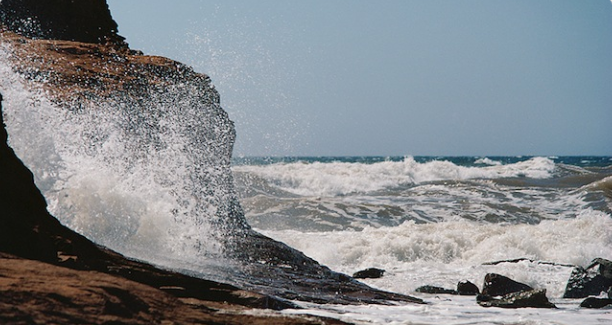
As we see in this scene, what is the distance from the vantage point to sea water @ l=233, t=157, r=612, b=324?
18.9 feet

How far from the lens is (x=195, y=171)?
886cm

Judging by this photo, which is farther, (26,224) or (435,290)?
(435,290)

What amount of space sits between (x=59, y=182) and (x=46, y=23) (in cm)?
686

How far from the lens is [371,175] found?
106 feet

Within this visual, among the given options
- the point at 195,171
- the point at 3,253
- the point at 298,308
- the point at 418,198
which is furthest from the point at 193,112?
the point at 418,198

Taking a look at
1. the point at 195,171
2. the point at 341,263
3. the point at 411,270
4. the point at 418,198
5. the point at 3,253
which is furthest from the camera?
the point at 418,198

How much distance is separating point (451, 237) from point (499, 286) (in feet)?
14.3

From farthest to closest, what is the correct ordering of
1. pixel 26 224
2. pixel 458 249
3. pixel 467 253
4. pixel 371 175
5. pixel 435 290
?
1. pixel 371 175
2. pixel 458 249
3. pixel 467 253
4. pixel 435 290
5. pixel 26 224

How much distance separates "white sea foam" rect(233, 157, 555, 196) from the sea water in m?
0.95

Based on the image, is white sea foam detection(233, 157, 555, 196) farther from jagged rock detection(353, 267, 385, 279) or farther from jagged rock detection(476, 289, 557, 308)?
jagged rock detection(476, 289, 557, 308)

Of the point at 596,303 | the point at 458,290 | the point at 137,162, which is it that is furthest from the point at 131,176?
the point at 596,303

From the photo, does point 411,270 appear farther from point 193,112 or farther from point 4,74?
point 4,74

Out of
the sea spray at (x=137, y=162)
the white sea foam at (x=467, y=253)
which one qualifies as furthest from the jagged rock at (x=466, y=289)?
the sea spray at (x=137, y=162)

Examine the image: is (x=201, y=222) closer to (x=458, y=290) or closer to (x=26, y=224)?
(x=458, y=290)
